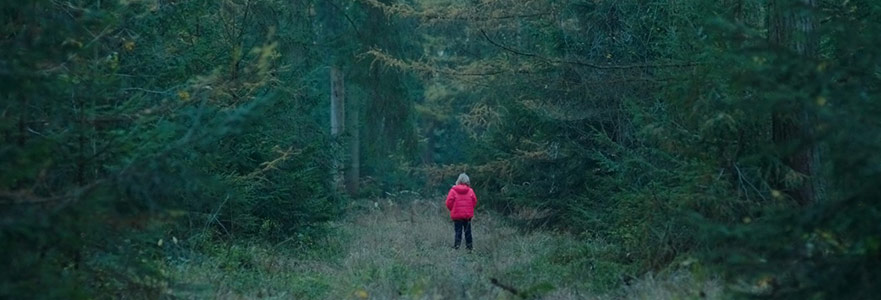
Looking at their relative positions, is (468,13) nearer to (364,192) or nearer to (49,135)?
(49,135)

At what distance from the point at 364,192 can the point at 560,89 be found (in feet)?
64.2

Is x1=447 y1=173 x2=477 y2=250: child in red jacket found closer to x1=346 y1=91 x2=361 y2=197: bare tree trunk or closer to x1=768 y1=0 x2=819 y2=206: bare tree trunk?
x1=768 y1=0 x2=819 y2=206: bare tree trunk

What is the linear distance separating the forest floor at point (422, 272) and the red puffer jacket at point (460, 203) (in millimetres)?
673

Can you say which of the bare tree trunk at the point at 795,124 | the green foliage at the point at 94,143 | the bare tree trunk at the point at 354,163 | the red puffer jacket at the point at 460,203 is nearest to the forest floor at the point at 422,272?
the red puffer jacket at the point at 460,203

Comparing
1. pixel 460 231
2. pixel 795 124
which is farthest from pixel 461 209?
pixel 795 124

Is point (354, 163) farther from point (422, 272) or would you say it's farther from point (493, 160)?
point (422, 272)

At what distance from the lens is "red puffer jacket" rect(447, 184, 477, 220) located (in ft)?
64.0

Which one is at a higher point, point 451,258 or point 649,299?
point 649,299

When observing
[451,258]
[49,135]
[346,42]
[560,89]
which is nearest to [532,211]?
[560,89]

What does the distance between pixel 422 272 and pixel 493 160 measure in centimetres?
1222

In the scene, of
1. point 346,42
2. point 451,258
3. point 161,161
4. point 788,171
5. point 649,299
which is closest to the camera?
point 161,161

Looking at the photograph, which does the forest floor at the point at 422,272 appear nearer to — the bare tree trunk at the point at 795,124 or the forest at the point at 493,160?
the forest at the point at 493,160

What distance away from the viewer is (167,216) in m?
7.84

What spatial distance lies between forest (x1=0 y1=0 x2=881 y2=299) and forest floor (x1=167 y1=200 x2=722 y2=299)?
7 centimetres
